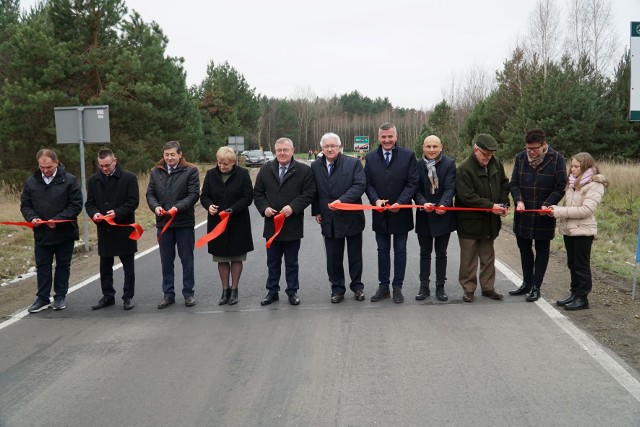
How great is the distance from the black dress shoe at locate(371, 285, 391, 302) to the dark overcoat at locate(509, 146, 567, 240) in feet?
5.78

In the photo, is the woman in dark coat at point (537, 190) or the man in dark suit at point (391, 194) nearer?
the woman in dark coat at point (537, 190)

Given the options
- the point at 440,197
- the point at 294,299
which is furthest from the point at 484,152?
the point at 294,299

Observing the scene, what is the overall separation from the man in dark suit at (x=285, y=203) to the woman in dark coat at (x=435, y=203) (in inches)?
54.3

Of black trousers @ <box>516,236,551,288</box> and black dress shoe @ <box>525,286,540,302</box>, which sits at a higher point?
black trousers @ <box>516,236,551,288</box>

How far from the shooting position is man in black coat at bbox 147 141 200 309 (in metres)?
7.15

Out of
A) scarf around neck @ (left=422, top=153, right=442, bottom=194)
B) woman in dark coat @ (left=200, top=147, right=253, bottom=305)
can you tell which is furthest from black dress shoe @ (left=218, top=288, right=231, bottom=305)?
scarf around neck @ (left=422, top=153, right=442, bottom=194)

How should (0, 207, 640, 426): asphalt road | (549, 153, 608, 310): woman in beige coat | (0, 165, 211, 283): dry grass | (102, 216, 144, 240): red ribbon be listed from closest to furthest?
(0, 207, 640, 426): asphalt road
(549, 153, 608, 310): woman in beige coat
(102, 216, 144, 240): red ribbon
(0, 165, 211, 283): dry grass

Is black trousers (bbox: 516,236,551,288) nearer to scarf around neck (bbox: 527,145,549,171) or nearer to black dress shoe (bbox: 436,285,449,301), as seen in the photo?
scarf around neck (bbox: 527,145,549,171)

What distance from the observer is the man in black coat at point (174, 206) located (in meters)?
7.15

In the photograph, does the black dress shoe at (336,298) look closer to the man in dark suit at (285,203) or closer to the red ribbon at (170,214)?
the man in dark suit at (285,203)

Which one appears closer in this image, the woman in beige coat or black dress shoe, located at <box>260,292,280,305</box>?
the woman in beige coat

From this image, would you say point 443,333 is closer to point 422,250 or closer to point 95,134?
point 422,250

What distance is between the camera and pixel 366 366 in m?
4.90

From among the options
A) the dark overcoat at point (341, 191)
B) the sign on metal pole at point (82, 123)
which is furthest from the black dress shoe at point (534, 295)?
the sign on metal pole at point (82, 123)
